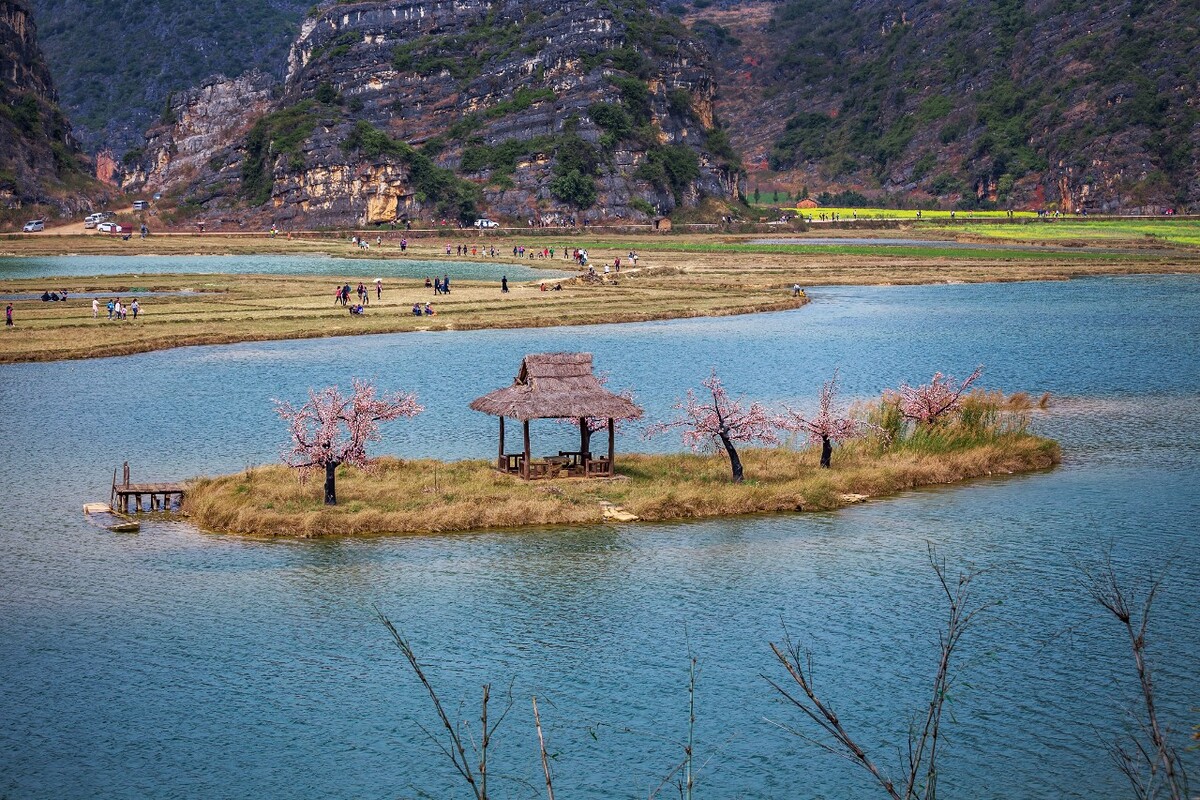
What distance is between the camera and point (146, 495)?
141 ft

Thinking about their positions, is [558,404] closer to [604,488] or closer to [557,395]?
[557,395]

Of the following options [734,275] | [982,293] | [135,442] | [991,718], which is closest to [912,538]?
[991,718]

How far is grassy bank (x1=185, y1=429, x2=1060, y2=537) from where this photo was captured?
39.4 m

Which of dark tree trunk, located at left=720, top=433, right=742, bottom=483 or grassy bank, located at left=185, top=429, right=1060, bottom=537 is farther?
dark tree trunk, located at left=720, top=433, right=742, bottom=483

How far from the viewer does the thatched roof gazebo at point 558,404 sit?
41.0 m

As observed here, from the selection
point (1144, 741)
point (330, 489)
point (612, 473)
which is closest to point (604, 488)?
point (612, 473)

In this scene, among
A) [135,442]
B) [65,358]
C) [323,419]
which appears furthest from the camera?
[65,358]

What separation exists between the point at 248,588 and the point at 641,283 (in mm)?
82812

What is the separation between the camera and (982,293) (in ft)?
358

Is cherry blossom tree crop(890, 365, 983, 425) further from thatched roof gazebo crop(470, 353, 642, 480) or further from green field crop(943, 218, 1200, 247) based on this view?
green field crop(943, 218, 1200, 247)

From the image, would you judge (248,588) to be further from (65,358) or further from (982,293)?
(982,293)

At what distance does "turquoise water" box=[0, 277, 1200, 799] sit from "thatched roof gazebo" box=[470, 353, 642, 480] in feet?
13.0

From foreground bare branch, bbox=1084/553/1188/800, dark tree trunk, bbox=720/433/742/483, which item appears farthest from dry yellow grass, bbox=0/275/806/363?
foreground bare branch, bbox=1084/553/1188/800

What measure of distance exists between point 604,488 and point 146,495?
1479cm
